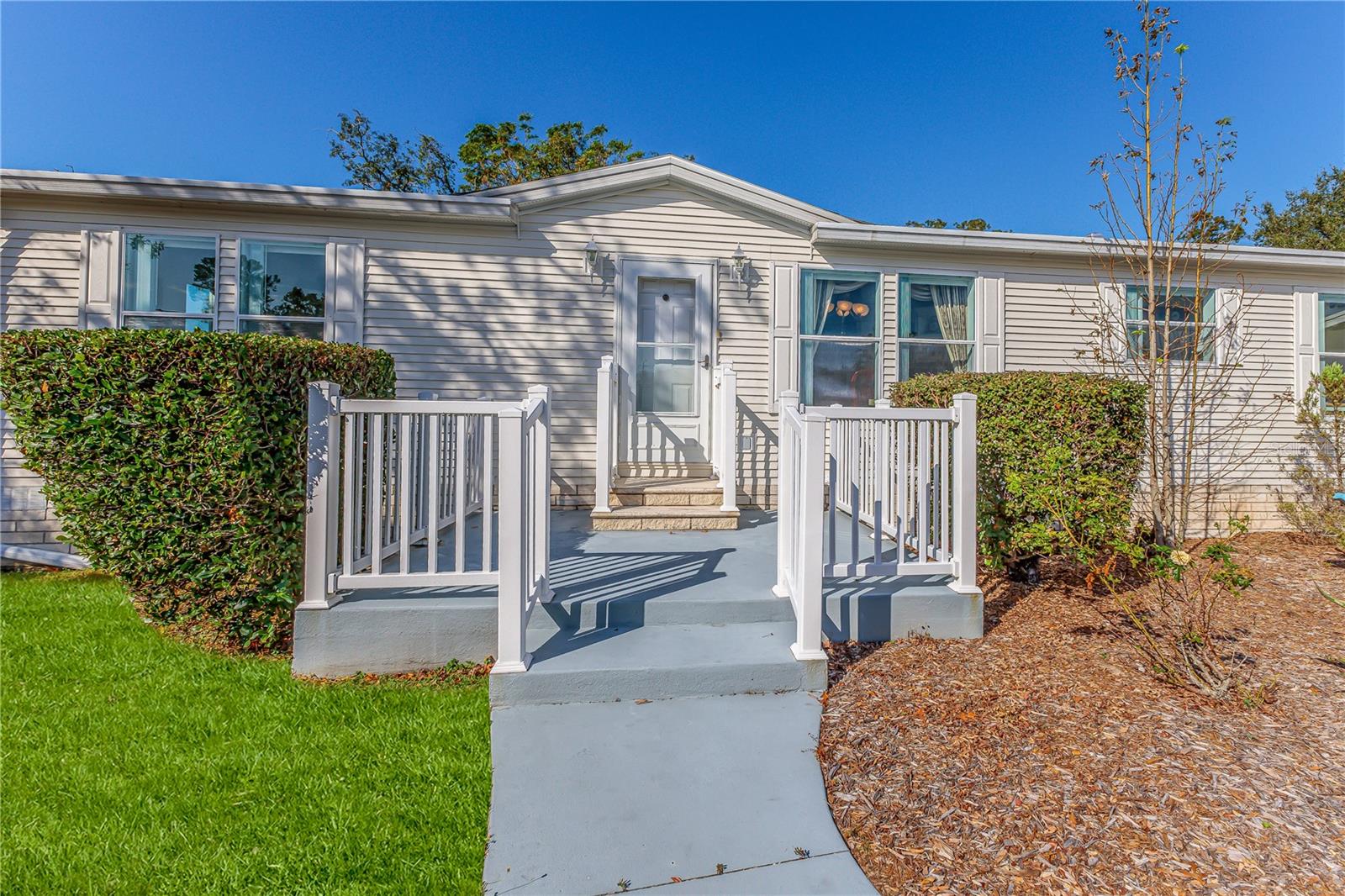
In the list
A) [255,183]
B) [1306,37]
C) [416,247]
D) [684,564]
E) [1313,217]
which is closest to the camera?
[684,564]

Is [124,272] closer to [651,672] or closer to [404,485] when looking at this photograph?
[404,485]

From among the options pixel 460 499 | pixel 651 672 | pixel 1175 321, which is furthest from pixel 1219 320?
pixel 460 499

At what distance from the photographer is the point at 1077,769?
1.96 m

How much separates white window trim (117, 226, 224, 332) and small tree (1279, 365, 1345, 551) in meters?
10.5

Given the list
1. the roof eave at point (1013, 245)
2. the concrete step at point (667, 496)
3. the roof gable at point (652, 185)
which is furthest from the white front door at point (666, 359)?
the roof eave at point (1013, 245)

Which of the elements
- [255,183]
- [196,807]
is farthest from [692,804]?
[255,183]

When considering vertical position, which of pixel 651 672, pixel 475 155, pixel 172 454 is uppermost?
pixel 475 155

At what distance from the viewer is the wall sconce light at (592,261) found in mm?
5730

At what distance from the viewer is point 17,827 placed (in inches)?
70.9

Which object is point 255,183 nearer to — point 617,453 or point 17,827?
point 617,453

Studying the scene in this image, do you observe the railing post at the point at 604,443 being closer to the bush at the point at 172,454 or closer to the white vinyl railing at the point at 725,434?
the white vinyl railing at the point at 725,434

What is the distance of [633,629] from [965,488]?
1.84 m

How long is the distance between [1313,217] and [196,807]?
27.0m

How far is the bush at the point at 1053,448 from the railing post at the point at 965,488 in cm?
53
